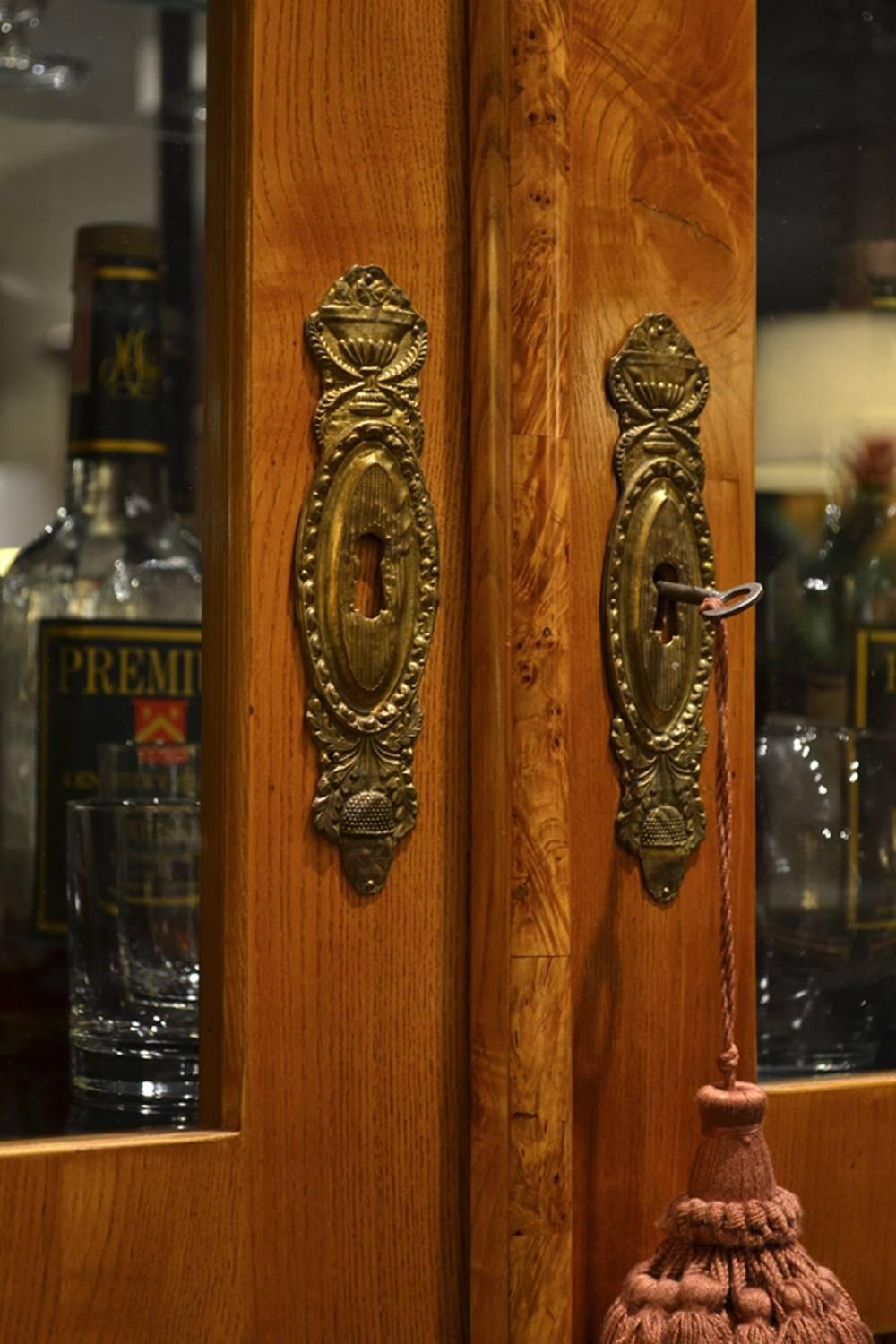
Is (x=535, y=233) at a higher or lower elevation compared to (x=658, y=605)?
higher

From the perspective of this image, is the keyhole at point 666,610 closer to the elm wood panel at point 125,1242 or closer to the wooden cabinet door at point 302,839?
the wooden cabinet door at point 302,839

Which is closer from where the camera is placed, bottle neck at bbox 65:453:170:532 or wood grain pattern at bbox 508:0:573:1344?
wood grain pattern at bbox 508:0:573:1344

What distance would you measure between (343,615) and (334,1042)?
12 cm

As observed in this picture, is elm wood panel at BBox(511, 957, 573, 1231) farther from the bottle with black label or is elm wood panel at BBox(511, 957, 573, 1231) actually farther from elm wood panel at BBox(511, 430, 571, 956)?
the bottle with black label

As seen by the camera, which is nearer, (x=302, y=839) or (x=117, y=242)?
(x=302, y=839)

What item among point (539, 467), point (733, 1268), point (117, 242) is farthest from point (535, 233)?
point (733, 1268)

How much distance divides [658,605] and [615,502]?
0.11 feet

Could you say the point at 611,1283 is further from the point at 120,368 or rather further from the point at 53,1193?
the point at 120,368

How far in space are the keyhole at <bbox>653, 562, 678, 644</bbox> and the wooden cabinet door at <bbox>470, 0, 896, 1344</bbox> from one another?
0.02 meters

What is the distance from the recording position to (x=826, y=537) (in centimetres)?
65

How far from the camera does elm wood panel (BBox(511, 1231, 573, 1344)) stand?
0.52 meters

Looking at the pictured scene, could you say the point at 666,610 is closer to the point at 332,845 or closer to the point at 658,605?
the point at 658,605

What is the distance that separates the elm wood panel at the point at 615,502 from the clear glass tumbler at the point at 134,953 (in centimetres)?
11

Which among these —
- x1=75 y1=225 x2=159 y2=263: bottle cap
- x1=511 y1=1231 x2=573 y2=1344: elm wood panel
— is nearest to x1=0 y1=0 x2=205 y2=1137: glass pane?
x1=75 y1=225 x2=159 y2=263: bottle cap
